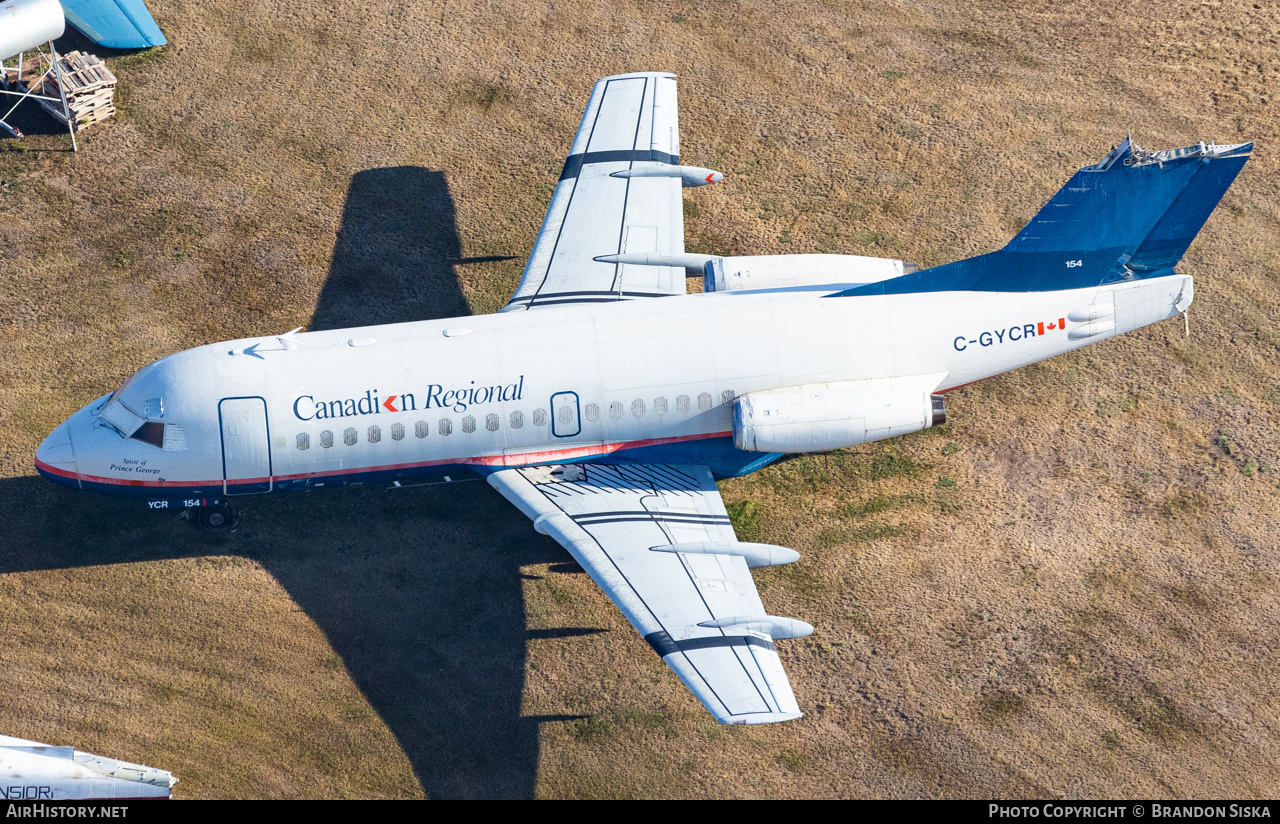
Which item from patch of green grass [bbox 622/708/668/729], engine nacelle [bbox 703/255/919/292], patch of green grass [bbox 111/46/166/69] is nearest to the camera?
patch of green grass [bbox 622/708/668/729]

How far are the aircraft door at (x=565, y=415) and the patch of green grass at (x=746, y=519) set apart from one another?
4.78 metres

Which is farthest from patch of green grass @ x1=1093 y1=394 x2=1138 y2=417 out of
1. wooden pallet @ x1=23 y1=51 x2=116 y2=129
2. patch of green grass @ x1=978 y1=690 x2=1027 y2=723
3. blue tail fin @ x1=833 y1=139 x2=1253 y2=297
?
wooden pallet @ x1=23 y1=51 x2=116 y2=129

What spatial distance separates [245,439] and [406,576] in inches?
209

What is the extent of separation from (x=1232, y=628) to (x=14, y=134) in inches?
1497

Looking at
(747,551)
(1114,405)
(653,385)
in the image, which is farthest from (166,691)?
(1114,405)

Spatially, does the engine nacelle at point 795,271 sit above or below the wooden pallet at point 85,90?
below

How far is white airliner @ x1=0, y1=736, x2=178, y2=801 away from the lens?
22625 millimetres

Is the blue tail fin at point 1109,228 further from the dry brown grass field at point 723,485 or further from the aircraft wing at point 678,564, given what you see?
the aircraft wing at point 678,564

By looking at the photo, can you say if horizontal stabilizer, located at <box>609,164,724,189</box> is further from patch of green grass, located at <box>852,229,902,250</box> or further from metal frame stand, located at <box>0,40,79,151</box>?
metal frame stand, located at <box>0,40,79,151</box>

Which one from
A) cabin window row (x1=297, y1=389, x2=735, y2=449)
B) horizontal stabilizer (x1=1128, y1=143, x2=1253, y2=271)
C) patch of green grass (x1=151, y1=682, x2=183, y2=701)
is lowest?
patch of green grass (x1=151, y1=682, x2=183, y2=701)

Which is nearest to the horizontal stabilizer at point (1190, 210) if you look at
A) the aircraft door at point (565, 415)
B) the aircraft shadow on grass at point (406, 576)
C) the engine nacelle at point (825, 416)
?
the engine nacelle at point (825, 416)

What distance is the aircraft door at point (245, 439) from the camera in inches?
1000

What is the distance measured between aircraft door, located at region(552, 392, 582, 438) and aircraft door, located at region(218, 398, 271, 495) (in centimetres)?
651

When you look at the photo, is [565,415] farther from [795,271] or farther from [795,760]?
[795,760]
